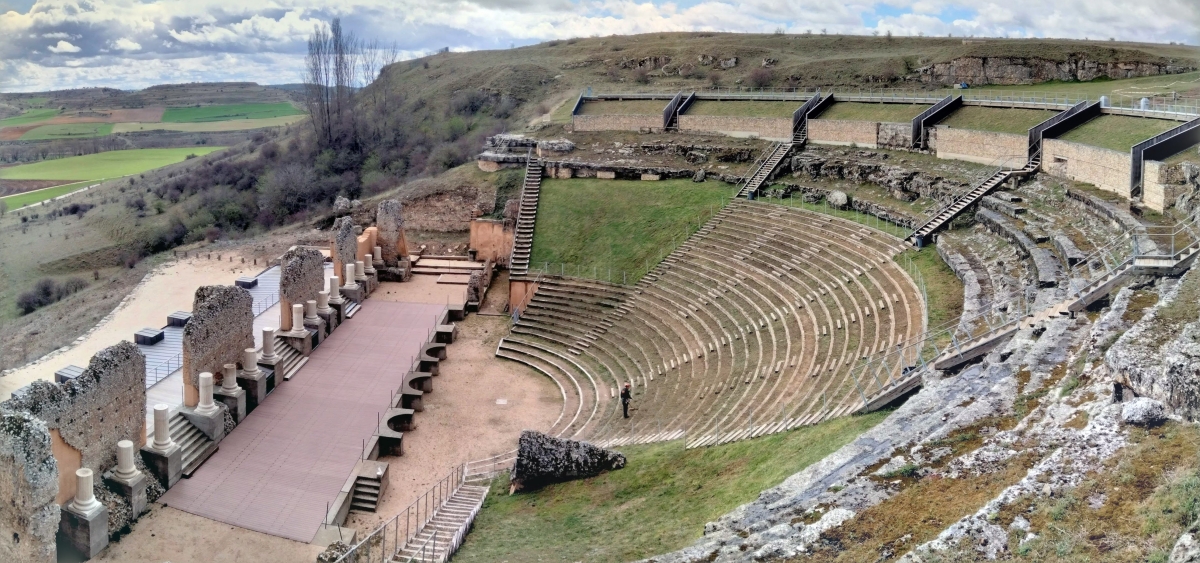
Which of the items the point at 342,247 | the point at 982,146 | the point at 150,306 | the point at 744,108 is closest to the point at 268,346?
the point at 342,247

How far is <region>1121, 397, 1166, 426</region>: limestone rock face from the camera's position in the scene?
30.8 ft

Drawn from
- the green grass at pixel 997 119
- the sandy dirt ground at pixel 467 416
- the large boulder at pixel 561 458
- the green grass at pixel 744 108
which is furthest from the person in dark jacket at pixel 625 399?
the green grass at pixel 744 108

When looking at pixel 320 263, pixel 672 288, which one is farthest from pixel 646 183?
pixel 320 263

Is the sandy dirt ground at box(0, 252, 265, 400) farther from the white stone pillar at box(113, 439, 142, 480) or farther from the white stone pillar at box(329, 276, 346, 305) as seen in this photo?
the white stone pillar at box(113, 439, 142, 480)

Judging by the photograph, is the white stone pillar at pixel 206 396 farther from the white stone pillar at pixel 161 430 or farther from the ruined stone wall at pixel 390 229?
the ruined stone wall at pixel 390 229

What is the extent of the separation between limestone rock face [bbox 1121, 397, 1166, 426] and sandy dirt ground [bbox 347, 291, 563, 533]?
45.4ft

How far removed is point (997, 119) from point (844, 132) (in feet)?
22.1

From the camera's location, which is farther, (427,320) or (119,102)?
(119,102)

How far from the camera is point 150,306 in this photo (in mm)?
32406

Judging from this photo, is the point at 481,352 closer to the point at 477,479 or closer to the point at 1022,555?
the point at 477,479

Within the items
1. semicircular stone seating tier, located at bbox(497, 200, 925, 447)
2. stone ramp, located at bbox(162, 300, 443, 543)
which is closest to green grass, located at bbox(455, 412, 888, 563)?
semicircular stone seating tier, located at bbox(497, 200, 925, 447)

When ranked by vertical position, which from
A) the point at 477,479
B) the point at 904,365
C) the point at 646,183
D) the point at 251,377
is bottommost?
the point at 477,479

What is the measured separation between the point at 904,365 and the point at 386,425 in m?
12.6

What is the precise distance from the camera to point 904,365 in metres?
16.3
